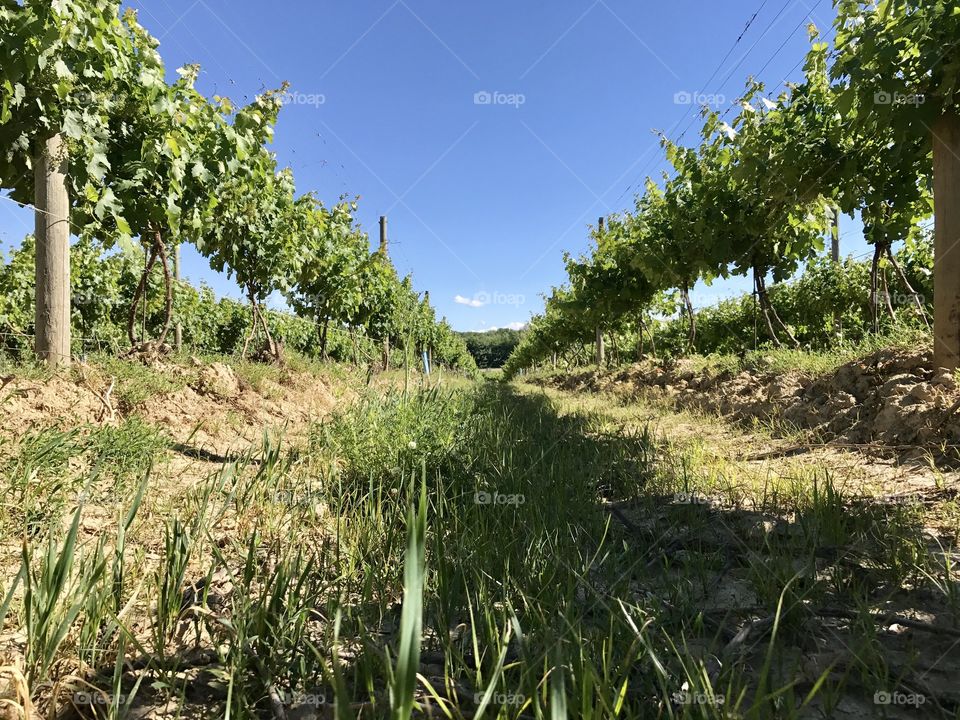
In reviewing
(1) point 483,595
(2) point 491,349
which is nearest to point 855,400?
(1) point 483,595

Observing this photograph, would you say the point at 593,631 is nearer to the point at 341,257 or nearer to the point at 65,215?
the point at 65,215

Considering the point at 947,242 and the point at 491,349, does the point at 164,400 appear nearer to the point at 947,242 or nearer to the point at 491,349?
the point at 947,242

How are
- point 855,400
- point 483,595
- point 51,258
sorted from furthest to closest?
point 855,400, point 51,258, point 483,595

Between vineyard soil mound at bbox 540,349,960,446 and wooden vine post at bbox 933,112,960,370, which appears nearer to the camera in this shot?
vineyard soil mound at bbox 540,349,960,446

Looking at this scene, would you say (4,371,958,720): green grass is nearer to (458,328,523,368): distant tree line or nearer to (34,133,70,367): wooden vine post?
(34,133,70,367): wooden vine post

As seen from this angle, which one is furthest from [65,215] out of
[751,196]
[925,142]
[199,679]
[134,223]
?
[751,196]

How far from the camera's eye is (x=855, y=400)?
4160 millimetres

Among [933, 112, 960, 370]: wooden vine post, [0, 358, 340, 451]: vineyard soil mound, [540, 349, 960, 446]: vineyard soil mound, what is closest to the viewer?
[0, 358, 340, 451]: vineyard soil mound

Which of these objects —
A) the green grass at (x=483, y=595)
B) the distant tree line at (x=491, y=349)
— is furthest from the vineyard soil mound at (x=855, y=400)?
the distant tree line at (x=491, y=349)

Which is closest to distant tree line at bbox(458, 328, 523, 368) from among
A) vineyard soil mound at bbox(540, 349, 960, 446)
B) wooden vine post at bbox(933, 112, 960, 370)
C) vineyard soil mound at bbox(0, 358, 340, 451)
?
vineyard soil mound at bbox(540, 349, 960, 446)

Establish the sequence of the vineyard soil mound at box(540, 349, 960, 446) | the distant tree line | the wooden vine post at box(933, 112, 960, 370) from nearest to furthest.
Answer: the vineyard soil mound at box(540, 349, 960, 446) < the wooden vine post at box(933, 112, 960, 370) < the distant tree line

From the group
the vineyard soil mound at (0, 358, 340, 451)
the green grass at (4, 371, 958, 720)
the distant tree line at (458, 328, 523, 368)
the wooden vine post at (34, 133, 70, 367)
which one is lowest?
the green grass at (4, 371, 958, 720)

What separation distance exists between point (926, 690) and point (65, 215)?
5571 mm

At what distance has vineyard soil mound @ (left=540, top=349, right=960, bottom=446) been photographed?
331 centimetres
